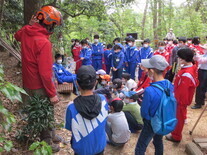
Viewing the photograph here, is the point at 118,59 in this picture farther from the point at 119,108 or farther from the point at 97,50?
the point at 119,108

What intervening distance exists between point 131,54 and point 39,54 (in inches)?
244

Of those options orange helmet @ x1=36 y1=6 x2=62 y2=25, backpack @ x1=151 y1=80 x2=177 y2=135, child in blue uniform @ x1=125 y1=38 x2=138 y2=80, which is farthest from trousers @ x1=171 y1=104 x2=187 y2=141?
child in blue uniform @ x1=125 y1=38 x2=138 y2=80

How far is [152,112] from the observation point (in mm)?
2508

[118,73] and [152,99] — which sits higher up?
[152,99]

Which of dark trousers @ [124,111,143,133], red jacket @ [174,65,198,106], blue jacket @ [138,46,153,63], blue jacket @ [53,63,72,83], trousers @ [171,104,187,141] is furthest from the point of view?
blue jacket @ [138,46,153,63]

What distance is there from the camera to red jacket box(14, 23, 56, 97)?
256 cm

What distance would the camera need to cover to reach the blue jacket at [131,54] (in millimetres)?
8320

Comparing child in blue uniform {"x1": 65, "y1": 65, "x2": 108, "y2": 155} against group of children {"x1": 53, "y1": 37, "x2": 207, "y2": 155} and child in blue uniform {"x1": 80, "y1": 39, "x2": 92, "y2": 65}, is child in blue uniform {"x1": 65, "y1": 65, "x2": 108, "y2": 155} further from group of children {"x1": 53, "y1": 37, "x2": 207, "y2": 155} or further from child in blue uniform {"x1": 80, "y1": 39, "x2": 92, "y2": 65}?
child in blue uniform {"x1": 80, "y1": 39, "x2": 92, "y2": 65}

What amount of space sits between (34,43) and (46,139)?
59.0 inches

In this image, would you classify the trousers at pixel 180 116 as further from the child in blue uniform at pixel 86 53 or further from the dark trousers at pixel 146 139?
the child in blue uniform at pixel 86 53

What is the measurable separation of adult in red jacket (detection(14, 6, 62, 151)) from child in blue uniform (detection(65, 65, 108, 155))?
83 cm

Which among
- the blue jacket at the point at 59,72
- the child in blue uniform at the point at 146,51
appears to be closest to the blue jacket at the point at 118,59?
the child in blue uniform at the point at 146,51

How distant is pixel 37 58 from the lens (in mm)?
2598

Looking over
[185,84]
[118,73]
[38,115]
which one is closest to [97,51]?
[118,73]
